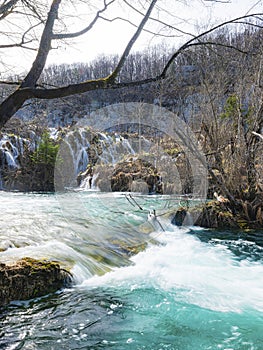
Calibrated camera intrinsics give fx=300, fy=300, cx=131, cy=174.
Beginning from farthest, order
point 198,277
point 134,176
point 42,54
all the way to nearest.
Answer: point 134,176
point 198,277
point 42,54

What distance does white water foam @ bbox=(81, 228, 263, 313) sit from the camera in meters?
4.22

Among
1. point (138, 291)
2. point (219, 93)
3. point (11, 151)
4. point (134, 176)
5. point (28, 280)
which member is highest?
point (219, 93)

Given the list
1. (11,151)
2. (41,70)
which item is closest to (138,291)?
(41,70)

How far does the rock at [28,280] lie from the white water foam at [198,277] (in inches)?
20.6

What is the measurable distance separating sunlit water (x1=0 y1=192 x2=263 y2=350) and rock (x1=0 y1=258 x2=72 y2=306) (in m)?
0.13

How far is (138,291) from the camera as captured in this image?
439 cm

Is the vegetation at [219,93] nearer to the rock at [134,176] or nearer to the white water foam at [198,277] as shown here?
the white water foam at [198,277]

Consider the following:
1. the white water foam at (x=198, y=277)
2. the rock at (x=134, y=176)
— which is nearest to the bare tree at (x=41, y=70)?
the white water foam at (x=198, y=277)

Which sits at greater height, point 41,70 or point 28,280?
point 41,70

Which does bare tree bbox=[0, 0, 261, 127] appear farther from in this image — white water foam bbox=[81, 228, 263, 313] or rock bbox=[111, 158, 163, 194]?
rock bbox=[111, 158, 163, 194]

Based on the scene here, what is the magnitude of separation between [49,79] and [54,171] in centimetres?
2020

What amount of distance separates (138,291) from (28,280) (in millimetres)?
1560

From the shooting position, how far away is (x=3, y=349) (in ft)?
9.16

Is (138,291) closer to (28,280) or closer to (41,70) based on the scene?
(28,280)
